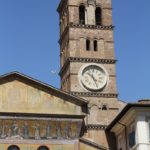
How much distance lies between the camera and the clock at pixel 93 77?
152ft

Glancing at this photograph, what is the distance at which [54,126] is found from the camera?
106 ft

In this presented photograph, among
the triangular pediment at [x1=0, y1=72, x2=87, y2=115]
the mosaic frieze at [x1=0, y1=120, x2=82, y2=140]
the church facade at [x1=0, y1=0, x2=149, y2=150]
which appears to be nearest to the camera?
the mosaic frieze at [x1=0, y1=120, x2=82, y2=140]

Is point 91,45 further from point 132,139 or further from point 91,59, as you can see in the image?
point 132,139

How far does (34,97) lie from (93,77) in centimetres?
1461

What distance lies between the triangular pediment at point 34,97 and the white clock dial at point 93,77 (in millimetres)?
13236

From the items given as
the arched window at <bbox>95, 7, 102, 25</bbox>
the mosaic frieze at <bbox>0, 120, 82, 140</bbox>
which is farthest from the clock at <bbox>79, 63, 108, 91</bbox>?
the mosaic frieze at <bbox>0, 120, 82, 140</bbox>

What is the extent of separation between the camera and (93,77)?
46.9 metres

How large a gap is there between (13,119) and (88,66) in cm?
1614

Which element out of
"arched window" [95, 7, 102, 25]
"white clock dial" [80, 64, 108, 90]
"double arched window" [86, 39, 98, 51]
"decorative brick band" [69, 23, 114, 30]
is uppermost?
"arched window" [95, 7, 102, 25]

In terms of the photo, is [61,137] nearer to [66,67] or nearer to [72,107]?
[72,107]

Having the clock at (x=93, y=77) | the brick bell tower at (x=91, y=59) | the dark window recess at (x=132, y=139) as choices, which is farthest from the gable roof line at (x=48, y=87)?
the clock at (x=93, y=77)

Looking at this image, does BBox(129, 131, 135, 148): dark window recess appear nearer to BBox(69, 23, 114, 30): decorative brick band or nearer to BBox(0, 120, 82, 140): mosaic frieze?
BBox(0, 120, 82, 140): mosaic frieze

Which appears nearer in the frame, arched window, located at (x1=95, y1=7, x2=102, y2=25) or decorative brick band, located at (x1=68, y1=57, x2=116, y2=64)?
decorative brick band, located at (x1=68, y1=57, x2=116, y2=64)

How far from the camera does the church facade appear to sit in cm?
3206
